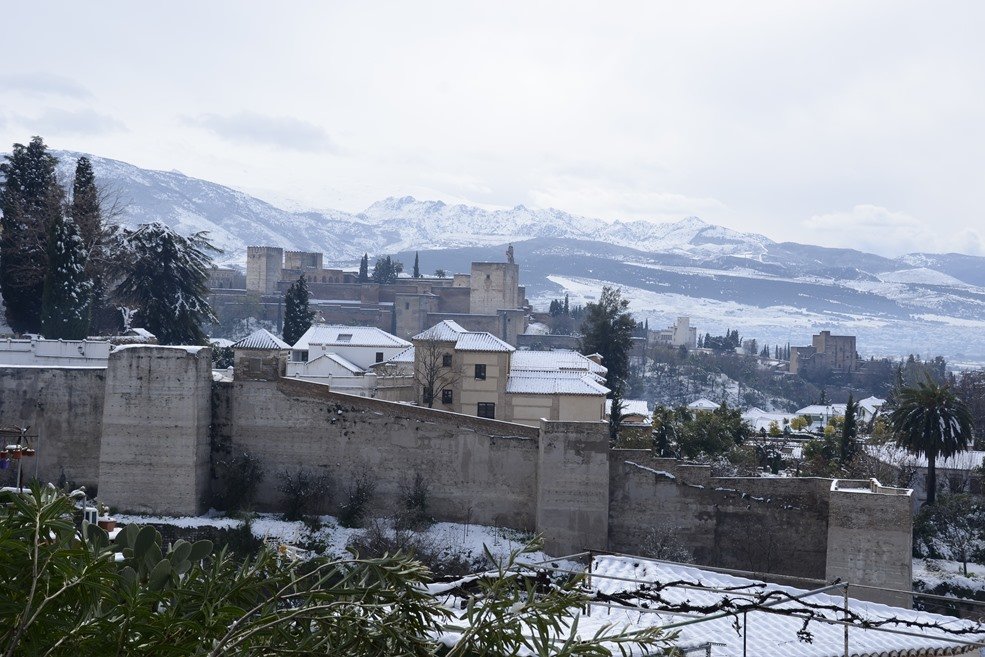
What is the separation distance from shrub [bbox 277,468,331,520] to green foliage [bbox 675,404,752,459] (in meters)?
11.3

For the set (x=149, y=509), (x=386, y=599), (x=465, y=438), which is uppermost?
(x=386, y=599)

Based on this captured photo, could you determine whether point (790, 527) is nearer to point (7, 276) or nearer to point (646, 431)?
point (646, 431)

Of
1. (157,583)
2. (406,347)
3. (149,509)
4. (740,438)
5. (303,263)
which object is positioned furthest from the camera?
(303,263)

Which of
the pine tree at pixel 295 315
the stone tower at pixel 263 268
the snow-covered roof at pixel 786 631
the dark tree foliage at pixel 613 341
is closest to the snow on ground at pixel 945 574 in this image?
the snow-covered roof at pixel 786 631

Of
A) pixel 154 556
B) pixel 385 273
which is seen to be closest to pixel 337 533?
pixel 154 556

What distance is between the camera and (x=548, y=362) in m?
30.6

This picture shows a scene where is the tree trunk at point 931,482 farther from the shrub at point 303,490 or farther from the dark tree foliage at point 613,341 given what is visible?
the shrub at point 303,490

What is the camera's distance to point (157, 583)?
13.2 ft

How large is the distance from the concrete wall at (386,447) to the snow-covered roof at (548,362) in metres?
7.55

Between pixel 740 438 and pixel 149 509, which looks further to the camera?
pixel 740 438

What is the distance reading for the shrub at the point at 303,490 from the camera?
858 inches

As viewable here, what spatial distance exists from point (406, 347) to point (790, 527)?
A: 18049mm

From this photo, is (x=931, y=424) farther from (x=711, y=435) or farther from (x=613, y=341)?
(x=613, y=341)

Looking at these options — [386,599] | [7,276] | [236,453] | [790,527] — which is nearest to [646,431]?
[790,527]
